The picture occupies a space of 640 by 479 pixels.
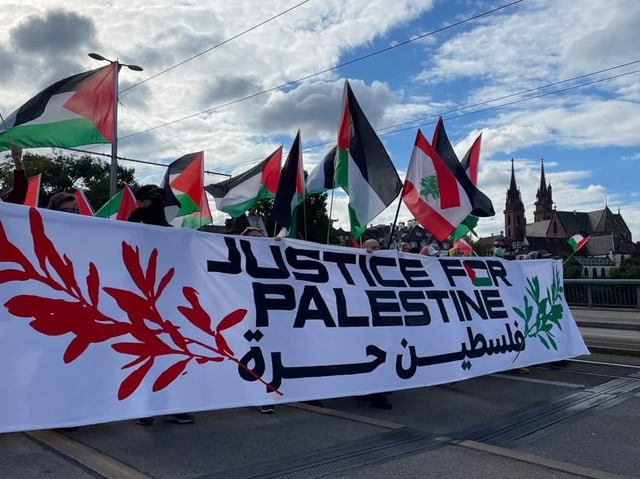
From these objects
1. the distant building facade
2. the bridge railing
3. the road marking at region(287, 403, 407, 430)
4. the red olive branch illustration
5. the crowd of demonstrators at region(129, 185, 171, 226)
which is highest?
the distant building facade

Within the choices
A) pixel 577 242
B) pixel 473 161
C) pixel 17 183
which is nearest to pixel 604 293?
pixel 577 242

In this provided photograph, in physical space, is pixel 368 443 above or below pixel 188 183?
below

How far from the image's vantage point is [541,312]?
26.2 feet

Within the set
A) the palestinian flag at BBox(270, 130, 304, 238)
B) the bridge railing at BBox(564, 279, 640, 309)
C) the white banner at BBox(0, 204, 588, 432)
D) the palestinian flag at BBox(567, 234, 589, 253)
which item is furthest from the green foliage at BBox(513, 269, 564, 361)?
the bridge railing at BBox(564, 279, 640, 309)

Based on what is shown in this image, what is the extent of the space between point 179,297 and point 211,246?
1.87ft

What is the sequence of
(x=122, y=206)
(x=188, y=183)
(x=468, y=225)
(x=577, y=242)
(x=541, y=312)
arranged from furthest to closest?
(x=577, y=242), (x=188, y=183), (x=468, y=225), (x=122, y=206), (x=541, y=312)

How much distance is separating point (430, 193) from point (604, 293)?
13.9m

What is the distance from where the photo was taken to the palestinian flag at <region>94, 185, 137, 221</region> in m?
8.53

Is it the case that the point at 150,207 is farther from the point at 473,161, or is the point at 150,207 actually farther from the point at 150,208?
the point at 473,161

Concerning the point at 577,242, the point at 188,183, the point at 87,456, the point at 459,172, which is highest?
the point at 188,183

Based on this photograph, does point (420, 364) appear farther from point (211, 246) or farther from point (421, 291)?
point (211, 246)

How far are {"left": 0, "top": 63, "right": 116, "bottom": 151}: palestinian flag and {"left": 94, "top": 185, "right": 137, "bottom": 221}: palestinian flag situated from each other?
178cm

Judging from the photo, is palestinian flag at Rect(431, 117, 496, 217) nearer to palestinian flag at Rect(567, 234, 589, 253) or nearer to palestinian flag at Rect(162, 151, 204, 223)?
palestinian flag at Rect(567, 234, 589, 253)

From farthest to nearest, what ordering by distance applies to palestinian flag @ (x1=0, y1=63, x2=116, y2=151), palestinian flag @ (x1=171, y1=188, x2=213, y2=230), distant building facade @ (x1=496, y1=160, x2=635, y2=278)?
distant building facade @ (x1=496, y1=160, x2=635, y2=278), palestinian flag @ (x1=171, y1=188, x2=213, y2=230), palestinian flag @ (x1=0, y1=63, x2=116, y2=151)
